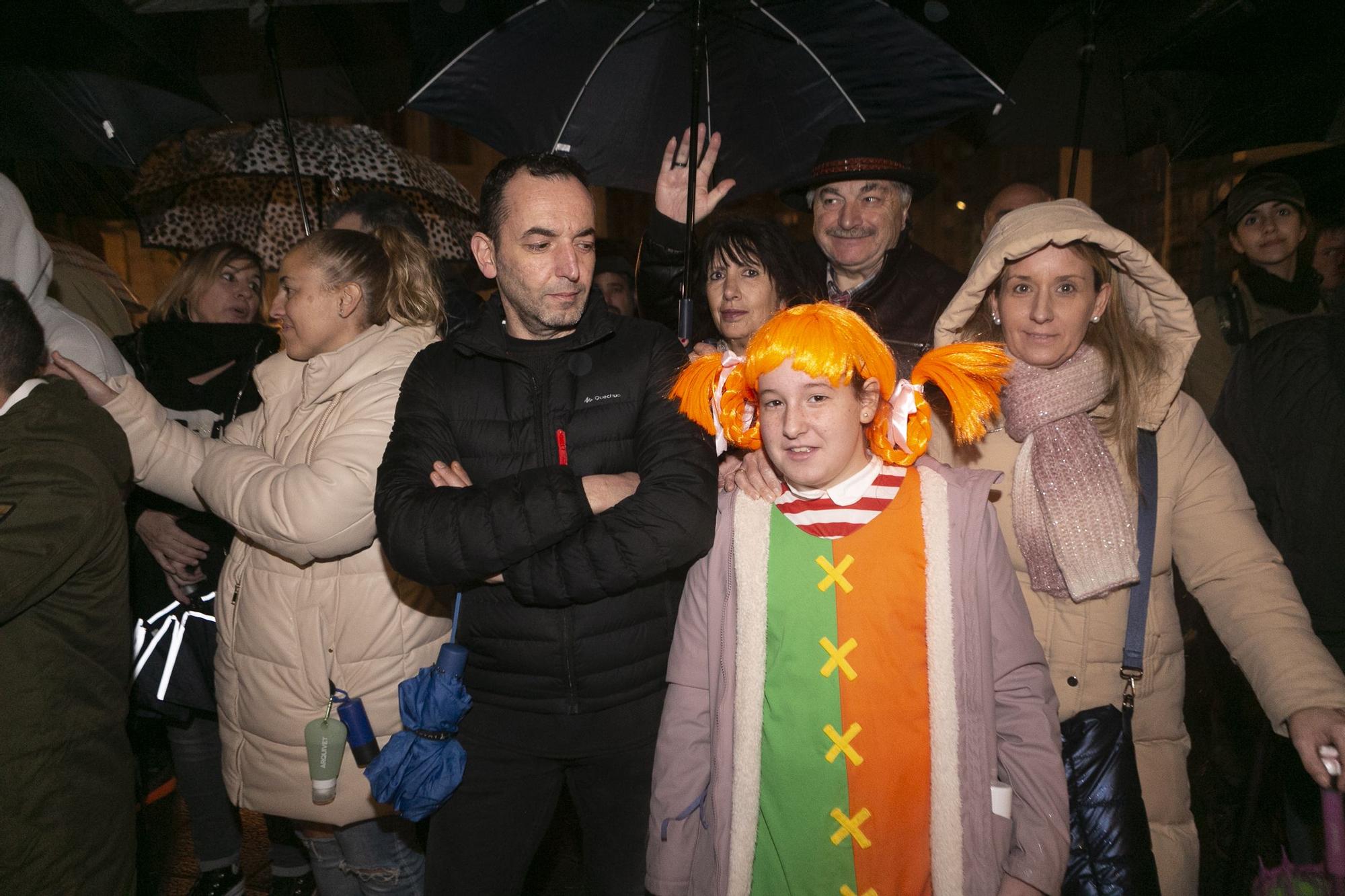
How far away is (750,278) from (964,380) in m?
1.21

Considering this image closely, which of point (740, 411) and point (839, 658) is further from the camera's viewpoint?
point (740, 411)

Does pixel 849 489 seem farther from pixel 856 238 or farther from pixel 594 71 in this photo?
pixel 594 71

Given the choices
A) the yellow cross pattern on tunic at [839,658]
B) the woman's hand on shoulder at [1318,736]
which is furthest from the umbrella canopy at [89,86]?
the woman's hand on shoulder at [1318,736]

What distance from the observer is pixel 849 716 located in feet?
6.53

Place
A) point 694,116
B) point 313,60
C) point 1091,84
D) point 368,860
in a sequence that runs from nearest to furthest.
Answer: point 368,860 < point 694,116 < point 1091,84 < point 313,60

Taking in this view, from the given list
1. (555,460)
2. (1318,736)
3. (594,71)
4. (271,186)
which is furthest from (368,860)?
(271,186)

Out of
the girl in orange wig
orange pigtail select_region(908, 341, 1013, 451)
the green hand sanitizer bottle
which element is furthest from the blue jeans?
orange pigtail select_region(908, 341, 1013, 451)

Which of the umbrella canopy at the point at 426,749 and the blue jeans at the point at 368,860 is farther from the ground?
the umbrella canopy at the point at 426,749

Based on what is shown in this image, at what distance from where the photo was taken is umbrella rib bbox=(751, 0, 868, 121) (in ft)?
12.6

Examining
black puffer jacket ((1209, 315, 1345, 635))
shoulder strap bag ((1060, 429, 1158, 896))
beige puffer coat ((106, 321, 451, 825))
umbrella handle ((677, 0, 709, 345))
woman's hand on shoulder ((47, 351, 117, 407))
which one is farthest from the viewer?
umbrella handle ((677, 0, 709, 345))

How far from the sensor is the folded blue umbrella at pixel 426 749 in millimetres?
2105

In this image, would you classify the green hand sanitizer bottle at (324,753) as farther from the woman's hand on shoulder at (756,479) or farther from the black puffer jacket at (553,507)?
the woman's hand on shoulder at (756,479)

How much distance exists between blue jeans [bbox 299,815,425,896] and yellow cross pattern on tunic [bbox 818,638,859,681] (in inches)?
64.3

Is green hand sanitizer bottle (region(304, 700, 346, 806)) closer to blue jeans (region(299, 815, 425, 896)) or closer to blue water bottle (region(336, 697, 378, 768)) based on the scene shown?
blue water bottle (region(336, 697, 378, 768))
